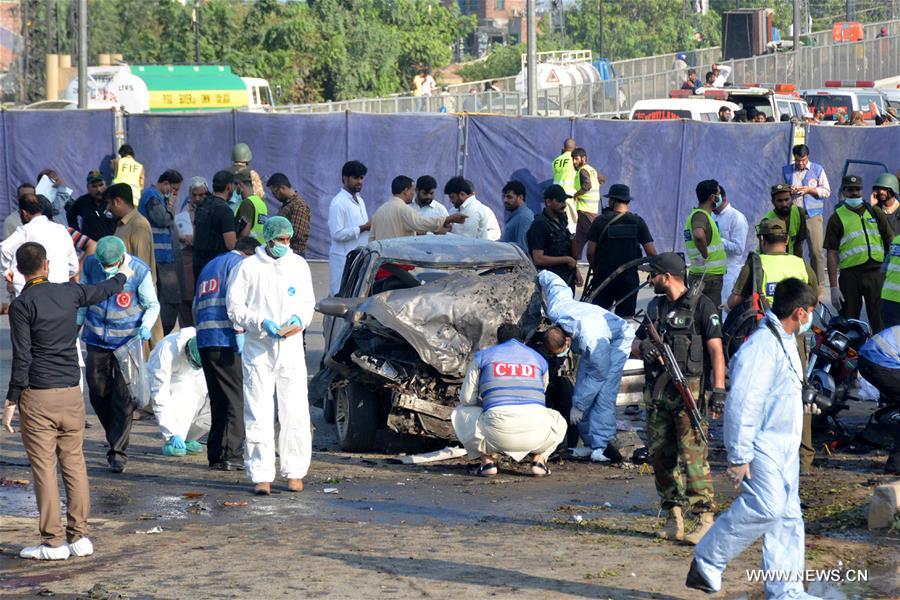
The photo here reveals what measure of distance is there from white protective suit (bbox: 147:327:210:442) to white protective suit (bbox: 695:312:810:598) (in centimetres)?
519

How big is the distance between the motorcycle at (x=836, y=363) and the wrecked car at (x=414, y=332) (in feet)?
7.05

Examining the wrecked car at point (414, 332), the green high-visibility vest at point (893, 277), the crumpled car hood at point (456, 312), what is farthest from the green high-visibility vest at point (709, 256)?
the crumpled car hood at point (456, 312)

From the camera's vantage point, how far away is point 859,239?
12.7 metres

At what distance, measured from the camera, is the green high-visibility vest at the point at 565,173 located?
18.6m

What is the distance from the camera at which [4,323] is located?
55.9ft

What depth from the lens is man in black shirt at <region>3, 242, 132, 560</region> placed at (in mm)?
7676

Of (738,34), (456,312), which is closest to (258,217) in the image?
(456,312)

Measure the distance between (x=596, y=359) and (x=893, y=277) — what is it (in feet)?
8.90

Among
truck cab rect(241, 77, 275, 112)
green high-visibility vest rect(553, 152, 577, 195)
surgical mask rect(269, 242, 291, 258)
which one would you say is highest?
truck cab rect(241, 77, 275, 112)

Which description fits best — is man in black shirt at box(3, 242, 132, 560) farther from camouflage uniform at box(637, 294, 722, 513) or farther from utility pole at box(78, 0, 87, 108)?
utility pole at box(78, 0, 87, 108)

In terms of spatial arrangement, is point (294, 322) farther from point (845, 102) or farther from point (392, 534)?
point (845, 102)

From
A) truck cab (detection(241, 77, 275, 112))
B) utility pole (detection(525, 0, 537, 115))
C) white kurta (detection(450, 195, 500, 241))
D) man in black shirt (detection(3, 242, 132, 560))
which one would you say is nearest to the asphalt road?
man in black shirt (detection(3, 242, 132, 560))

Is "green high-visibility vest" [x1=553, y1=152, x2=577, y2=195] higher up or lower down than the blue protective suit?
higher up

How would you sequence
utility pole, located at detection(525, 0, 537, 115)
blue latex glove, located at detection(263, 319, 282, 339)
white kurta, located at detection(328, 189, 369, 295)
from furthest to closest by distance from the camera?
1. utility pole, located at detection(525, 0, 537, 115)
2. white kurta, located at detection(328, 189, 369, 295)
3. blue latex glove, located at detection(263, 319, 282, 339)
